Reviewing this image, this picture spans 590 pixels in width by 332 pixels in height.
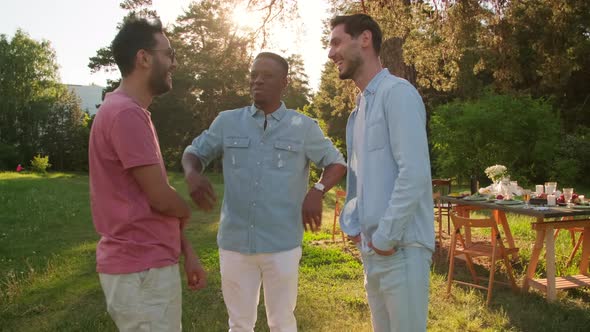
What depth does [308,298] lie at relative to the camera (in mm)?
6191

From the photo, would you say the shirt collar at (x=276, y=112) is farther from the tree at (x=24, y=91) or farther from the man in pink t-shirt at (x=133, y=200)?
the tree at (x=24, y=91)

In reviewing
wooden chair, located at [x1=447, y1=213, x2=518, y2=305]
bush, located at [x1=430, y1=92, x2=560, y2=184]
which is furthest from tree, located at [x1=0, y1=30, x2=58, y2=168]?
wooden chair, located at [x1=447, y1=213, x2=518, y2=305]

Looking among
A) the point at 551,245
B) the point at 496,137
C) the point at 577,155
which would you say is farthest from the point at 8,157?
the point at 551,245

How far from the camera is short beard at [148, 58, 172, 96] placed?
240cm

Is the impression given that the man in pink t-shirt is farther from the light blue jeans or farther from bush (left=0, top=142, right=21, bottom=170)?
bush (left=0, top=142, right=21, bottom=170)

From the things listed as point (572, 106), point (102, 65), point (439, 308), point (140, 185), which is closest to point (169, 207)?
point (140, 185)

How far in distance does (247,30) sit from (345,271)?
6.46 m

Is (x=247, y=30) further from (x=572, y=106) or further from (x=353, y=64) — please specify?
(x=572, y=106)

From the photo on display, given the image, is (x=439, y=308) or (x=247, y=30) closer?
(x=439, y=308)

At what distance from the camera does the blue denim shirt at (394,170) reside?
2.29 metres

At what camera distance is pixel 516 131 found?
756 inches

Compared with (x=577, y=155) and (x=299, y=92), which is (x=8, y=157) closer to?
(x=299, y=92)

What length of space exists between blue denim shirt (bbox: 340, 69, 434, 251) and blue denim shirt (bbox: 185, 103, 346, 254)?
80cm

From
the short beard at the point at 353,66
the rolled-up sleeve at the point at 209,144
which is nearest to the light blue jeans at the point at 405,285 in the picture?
the short beard at the point at 353,66
